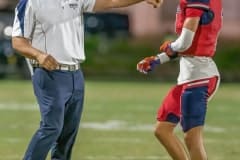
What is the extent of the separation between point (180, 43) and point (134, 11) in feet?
117

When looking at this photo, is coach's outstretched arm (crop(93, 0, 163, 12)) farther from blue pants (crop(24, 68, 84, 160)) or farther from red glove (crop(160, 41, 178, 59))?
blue pants (crop(24, 68, 84, 160))

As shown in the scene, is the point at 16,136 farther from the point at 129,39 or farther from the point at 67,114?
the point at 129,39

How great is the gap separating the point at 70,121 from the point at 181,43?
45.5 inches

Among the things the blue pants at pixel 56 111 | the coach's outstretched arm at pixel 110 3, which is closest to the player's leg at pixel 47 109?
the blue pants at pixel 56 111

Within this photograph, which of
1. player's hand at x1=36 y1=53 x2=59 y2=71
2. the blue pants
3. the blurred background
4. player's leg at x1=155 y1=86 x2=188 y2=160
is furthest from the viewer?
the blurred background

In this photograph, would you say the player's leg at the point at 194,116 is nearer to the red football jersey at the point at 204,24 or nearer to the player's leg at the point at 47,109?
the red football jersey at the point at 204,24

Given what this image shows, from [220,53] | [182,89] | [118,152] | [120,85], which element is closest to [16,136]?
[118,152]

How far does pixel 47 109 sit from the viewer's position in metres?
8.55

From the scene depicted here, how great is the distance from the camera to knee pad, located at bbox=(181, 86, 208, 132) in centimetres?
891

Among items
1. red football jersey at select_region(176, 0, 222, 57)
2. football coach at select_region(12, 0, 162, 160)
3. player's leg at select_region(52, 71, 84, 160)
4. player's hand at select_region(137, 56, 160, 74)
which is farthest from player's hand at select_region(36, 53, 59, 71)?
red football jersey at select_region(176, 0, 222, 57)

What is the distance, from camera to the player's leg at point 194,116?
8914 mm

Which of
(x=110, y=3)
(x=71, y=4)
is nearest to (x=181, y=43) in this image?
(x=110, y=3)

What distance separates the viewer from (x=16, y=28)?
867 centimetres

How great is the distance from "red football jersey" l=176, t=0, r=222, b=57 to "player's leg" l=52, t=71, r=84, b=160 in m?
1.00
